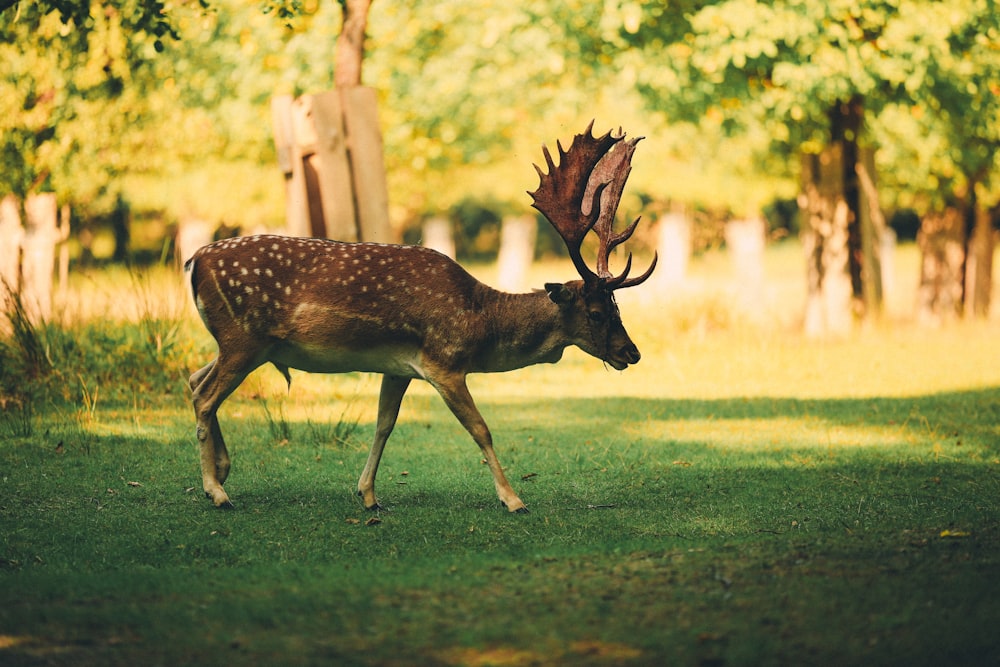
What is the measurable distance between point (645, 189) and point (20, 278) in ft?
76.7

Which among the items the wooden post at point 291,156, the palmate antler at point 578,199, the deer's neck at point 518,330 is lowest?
the deer's neck at point 518,330

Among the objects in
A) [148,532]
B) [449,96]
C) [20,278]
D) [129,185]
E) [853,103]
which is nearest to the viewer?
[148,532]

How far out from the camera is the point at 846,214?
20422mm

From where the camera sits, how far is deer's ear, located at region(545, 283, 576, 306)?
8203mm

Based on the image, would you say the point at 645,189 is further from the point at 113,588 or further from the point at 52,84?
the point at 113,588

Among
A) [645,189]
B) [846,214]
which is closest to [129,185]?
[645,189]

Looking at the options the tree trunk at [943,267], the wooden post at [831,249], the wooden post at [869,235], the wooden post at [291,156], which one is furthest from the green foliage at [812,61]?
the tree trunk at [943,267]

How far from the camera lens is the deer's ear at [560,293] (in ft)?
26.9

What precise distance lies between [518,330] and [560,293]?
42cm

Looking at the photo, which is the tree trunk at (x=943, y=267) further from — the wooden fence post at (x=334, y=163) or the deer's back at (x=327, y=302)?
the deer's back at (x=327, y=302)

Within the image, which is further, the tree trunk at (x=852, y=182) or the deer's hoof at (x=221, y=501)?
the tree trunk at (x=852, y=182)

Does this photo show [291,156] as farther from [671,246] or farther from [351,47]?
[671,246]

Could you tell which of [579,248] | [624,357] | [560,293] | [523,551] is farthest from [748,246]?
[523,551]

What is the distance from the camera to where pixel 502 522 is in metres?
7.88
